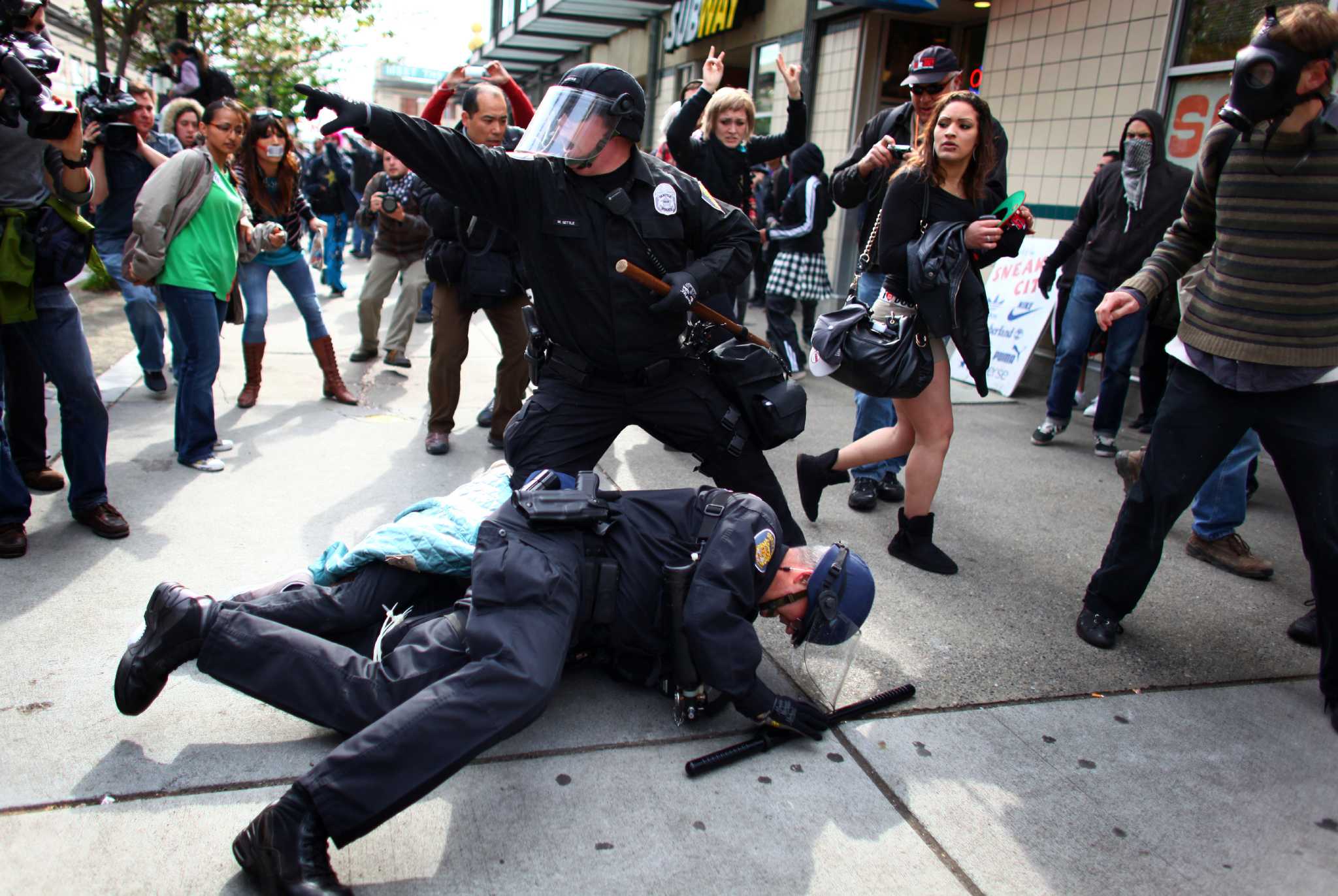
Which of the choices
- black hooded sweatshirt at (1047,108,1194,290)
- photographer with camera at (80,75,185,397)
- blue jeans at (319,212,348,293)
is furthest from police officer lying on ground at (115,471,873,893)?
blue jeans at (319,212,348,293)

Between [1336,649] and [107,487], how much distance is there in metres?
4.64

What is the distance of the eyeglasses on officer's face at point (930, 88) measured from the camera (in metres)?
4.24

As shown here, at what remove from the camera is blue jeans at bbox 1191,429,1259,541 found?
13.0 feet

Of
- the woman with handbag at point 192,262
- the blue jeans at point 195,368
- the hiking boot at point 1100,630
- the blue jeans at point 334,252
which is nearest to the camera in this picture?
the hiking boot at point 1100,630

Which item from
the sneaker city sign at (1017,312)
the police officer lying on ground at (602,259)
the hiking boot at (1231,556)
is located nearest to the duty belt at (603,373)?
the police officer lying on ground at (602,259)

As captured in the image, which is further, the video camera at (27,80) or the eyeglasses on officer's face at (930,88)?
the eyeglasses on officer's face at (930,88)

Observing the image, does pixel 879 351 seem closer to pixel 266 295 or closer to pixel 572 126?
pixel 572 126

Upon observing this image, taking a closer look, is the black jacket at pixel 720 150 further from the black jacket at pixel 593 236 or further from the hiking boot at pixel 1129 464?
the hiking boot at pixel 1129 464

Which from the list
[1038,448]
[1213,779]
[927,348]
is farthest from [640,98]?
[1038,448]

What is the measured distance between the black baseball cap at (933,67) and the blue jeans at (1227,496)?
6.47 ft

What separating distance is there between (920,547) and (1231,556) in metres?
1.35

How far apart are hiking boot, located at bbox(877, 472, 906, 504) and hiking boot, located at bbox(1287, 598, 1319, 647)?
167 centimetres

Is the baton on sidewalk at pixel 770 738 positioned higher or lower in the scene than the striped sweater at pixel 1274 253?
lower

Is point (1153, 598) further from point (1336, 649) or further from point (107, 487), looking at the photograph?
point (107, 487)
